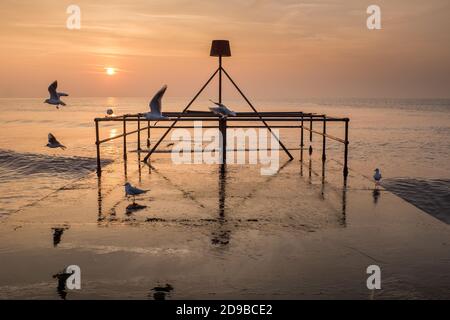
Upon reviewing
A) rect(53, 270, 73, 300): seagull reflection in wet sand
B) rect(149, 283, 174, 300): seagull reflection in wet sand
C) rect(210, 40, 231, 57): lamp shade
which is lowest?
rect(149, 283, 174, 300): seagull reflection in wet sand

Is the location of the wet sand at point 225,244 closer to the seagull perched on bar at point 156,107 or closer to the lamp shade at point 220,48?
the seagull perched on bar at point 156,107

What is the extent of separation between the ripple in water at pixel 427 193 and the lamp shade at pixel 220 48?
7761 mm

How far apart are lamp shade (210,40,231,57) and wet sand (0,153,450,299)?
19.3ft

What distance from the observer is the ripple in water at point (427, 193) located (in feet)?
39.8

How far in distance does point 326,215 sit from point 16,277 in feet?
16.1

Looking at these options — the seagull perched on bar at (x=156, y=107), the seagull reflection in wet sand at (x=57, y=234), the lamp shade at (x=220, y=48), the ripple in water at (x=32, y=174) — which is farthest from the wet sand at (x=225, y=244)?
the ripple in water at (x=32, y=174)

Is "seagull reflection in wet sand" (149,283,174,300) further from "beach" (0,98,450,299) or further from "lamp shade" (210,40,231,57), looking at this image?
"lamp shade" (210,40,231,57)

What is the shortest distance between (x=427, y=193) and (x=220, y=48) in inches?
350

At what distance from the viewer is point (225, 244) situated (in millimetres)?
5645

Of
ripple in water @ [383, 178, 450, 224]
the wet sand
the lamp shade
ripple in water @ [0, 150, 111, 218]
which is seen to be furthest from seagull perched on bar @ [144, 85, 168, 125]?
ripple in water @ [383, 178, 450, 224]

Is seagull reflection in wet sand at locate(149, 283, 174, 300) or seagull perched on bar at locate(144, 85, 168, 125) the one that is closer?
seagull reflection in wet sand at locate(149, 283, 174, 300)

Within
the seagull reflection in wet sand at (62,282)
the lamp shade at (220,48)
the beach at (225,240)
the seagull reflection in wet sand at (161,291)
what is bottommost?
the seagull reflection in wet sand at (161,291)

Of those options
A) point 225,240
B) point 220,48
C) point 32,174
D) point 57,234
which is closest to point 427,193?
point 220,48

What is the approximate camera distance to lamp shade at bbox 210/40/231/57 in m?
13.4
